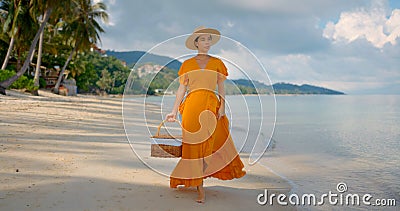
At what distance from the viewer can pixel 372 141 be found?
12953 millimetres

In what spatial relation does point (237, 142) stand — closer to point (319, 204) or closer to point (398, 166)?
point (398, 166)

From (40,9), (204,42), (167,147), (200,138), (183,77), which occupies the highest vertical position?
(40,9)

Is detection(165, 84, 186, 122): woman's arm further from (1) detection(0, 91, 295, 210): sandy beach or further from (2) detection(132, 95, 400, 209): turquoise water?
(1) detection(0, 91, 295, 210): sandy beach

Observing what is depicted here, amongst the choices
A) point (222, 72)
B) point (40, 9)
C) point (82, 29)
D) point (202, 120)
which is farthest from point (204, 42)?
point (82, 29)

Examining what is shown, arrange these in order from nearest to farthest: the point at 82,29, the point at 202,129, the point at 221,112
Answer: the point at 202,129 < the point at 221,112 < the point at 82,29

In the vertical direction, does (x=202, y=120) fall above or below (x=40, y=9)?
below

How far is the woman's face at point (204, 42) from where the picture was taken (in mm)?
3850

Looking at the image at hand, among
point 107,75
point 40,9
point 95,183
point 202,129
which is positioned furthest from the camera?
point 107,75

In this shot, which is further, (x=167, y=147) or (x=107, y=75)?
(x=107, y=75)

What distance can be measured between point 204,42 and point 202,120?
0.78m

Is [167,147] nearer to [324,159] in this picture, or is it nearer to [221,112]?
[221,112]

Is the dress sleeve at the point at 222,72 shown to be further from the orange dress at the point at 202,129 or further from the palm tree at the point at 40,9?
the palm tree at the point at 40,9

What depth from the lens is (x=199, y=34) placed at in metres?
3.87

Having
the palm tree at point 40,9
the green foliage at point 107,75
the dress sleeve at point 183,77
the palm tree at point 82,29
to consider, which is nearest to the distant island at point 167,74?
the dress sleeve at point 183,77
